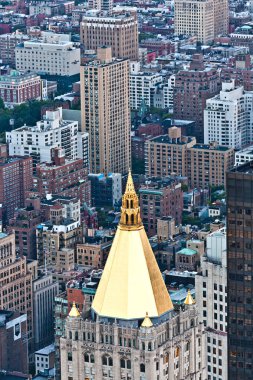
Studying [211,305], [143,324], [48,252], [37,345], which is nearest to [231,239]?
[143,324]

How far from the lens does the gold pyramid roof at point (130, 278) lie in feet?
A: 277

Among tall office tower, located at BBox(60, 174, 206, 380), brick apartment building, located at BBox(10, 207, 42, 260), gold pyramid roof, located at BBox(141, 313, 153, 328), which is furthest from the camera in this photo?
brick apartment building, located at BBox(10, 207, 42, 260)

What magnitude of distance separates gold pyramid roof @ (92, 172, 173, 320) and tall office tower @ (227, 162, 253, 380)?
6.88 meters

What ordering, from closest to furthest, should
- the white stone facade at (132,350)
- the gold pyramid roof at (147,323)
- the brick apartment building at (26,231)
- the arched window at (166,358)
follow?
the gold pyramid roof at (147,323) → the white stone facade at (132,350) → the arched window at (166,358) → the brick apartment building at (26,231)

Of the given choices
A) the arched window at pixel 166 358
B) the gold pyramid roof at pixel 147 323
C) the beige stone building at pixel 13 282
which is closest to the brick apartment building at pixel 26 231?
the beige stone building at pixel 13 282

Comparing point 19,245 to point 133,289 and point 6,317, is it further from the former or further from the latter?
point 133,289

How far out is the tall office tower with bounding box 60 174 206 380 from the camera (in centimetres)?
8456

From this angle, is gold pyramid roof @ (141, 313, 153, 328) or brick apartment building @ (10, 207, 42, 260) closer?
gold pyramid roof @ (141, 313, 153, 328)

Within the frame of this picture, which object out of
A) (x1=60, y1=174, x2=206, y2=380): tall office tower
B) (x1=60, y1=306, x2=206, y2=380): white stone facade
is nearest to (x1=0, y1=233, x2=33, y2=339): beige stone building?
(x1=60, y1=306, x2=206, y2=380): white stone facade

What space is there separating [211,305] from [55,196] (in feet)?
280

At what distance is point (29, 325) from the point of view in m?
166

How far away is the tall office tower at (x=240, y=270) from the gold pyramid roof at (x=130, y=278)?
22.6 feet

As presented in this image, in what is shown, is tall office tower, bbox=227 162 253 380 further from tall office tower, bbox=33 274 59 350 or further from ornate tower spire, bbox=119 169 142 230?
tall office tower, bbox=33 274 59 350

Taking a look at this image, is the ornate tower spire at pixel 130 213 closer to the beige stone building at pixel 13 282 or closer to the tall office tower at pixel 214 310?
the tall office tower at pixel 214 310
